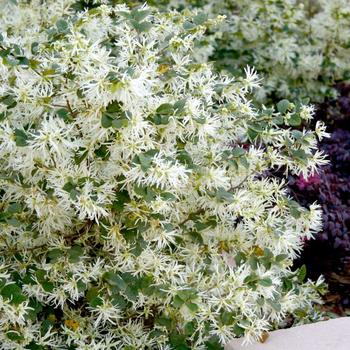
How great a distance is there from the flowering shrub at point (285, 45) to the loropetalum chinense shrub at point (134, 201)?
7.56 feet

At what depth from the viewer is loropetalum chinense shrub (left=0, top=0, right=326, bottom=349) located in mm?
2096

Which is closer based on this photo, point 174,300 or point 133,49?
point 174,300

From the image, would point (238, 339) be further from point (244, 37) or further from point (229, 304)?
point (244, 37)

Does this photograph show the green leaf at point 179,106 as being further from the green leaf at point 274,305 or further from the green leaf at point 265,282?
the green leaf at point 274,305

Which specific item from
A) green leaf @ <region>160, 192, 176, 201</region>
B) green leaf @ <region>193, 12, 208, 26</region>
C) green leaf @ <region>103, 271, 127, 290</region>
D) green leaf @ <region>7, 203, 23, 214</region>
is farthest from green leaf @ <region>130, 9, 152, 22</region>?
green leaf @ <region>103, 271, 127, 290</region>

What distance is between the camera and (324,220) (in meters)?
3.19

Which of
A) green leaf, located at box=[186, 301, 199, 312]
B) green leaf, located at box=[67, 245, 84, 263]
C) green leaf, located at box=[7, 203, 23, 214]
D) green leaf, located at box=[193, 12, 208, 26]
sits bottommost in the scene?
green leaf, located at box=[186, 301, 199, 312]

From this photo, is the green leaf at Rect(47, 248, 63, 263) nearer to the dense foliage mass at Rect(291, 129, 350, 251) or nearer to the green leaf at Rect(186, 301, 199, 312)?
the green leaf at Rect(186, 301, 199, 312)

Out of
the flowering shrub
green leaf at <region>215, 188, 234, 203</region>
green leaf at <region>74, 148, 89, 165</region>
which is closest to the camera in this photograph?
green leaf at <region>74, 148, 89, 165</region>

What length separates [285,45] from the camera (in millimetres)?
4730

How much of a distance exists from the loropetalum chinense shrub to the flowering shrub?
230 centimetres

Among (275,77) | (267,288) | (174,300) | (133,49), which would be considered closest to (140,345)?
(174,300)

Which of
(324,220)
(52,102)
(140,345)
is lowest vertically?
(324,220)

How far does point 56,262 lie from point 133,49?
28.0 inches
